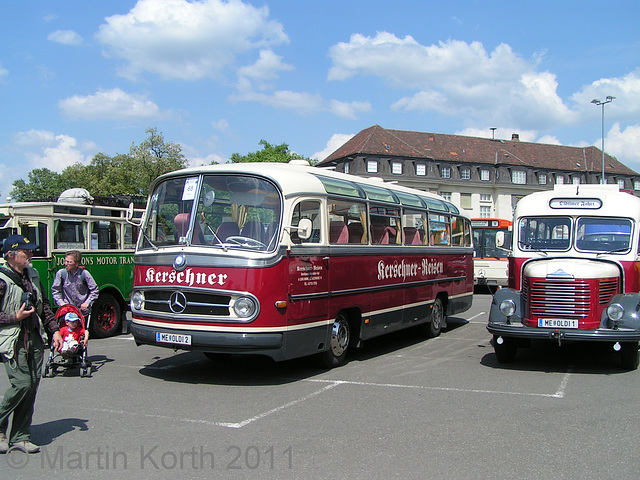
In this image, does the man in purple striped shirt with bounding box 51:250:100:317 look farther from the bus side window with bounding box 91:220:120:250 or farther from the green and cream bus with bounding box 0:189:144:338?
the bus side window with bounding box 91:220:120:250

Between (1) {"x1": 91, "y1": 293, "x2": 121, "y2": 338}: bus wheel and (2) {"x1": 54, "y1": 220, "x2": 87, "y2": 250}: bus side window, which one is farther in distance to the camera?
(1) {"x1": 91, "y1": 293, "x2": 121, "y2": 338}: bus wheel

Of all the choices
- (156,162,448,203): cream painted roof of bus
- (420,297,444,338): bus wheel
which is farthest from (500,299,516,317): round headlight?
(420,297,444,338): bus wheel

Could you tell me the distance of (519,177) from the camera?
7812cm

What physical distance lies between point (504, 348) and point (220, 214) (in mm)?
5008

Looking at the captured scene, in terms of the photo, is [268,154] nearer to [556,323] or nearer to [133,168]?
[133,168]

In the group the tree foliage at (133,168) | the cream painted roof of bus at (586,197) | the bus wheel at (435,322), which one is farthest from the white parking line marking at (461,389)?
the tree foliage at (133,168)

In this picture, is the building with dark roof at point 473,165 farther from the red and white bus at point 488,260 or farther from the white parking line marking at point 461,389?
the white parking line marking at point 461,389

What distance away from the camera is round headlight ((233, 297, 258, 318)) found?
8.17 metres

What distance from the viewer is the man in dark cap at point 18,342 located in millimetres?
5516

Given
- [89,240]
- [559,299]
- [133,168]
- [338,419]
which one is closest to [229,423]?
[338,419]

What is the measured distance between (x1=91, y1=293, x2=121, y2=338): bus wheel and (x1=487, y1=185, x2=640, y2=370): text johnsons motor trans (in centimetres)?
827

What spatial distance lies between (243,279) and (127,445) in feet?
9.34

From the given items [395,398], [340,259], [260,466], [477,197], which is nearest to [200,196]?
[340,259]

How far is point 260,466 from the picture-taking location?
17.3 feet
